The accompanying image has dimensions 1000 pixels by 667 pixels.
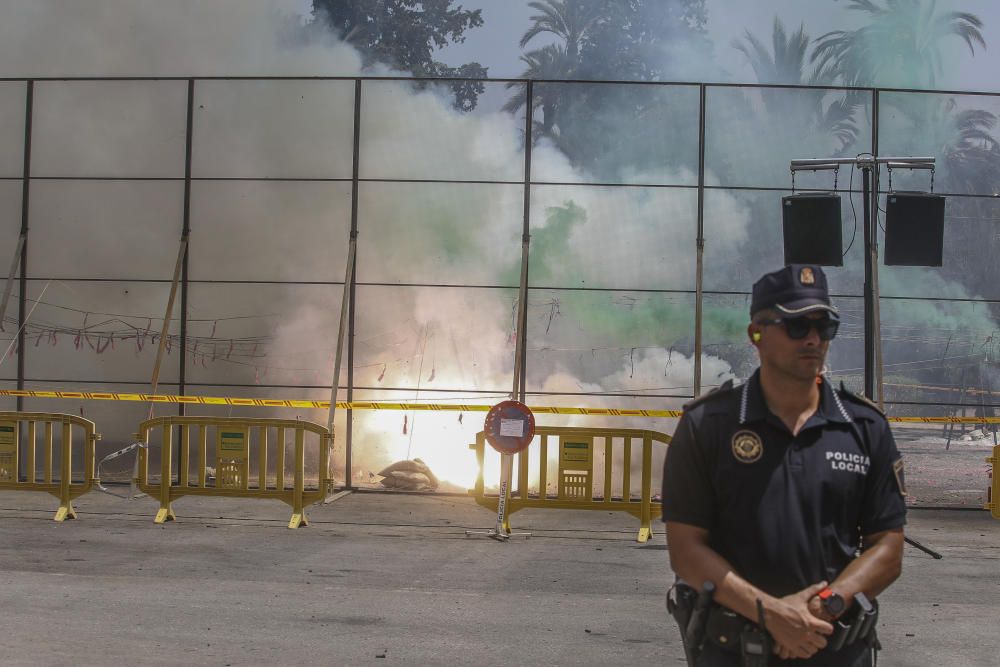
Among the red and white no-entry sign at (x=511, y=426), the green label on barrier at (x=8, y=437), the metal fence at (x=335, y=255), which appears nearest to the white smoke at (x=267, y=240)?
the metal fence at (x=335, y=255)

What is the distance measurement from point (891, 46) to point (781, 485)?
1769 inches

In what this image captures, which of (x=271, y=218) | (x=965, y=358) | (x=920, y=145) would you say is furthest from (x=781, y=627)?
(x=920, y=145)

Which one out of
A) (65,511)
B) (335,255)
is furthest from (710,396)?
(335,255)

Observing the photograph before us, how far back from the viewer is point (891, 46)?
143 ft

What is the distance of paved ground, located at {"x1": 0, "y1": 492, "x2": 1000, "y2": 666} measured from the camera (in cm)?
592

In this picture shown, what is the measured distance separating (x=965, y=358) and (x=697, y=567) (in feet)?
115

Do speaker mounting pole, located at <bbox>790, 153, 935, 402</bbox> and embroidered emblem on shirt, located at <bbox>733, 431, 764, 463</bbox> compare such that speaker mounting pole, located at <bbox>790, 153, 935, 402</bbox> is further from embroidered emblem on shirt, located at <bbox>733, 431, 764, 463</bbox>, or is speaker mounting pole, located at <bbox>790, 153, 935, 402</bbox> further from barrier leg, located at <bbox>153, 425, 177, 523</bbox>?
embroidered emblem on shirt, located at <bbox>733, 431, 764, 463</bbox>

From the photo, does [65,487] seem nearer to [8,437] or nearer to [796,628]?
[8,437]

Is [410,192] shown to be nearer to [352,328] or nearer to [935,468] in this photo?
[352,328]

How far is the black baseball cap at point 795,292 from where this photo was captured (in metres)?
2.97

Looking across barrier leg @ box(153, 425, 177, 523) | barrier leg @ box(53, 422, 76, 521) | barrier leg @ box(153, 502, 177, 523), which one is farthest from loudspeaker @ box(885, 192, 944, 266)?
barrier leg @ box(53, 422, 76, 521)

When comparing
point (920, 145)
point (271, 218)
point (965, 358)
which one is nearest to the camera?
point (271, 218)

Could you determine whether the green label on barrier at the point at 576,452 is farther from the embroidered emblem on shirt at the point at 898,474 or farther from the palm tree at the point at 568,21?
the palm tree at the point at 568,21

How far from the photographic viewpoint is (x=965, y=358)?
115 feet
